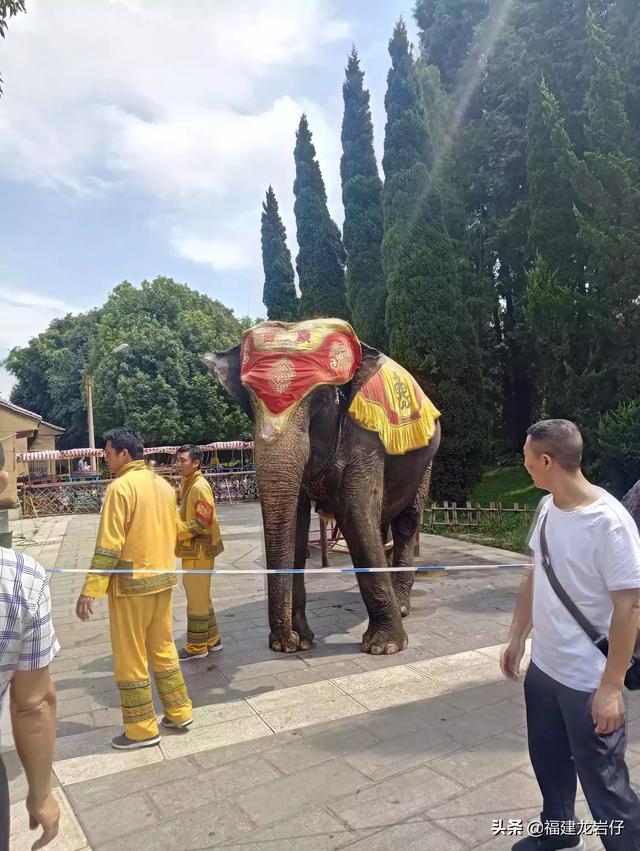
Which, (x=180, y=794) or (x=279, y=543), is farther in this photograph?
(x=279, y=543)

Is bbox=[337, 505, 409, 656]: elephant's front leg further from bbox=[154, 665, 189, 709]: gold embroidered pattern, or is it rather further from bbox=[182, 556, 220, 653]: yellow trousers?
bbox=[154, 665, 189, 709]: gold embroidered pattern

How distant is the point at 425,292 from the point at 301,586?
9.81m

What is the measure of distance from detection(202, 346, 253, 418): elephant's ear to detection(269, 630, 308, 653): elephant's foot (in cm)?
184

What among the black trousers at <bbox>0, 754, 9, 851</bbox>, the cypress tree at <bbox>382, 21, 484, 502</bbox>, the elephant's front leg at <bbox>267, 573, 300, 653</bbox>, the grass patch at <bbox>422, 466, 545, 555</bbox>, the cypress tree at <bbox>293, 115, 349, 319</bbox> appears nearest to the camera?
the black trousers at <bbox>0, 754, 9, 851</bbox>

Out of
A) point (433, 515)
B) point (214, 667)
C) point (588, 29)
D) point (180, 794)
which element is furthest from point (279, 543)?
point (588, 29)

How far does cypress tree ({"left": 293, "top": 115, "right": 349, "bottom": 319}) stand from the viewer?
66.0 ft

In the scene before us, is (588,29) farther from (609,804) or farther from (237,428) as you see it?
(237,428)

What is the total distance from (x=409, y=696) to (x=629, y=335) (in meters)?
8.78

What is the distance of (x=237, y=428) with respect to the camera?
2864cm

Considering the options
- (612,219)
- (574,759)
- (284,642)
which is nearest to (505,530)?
(612,219)

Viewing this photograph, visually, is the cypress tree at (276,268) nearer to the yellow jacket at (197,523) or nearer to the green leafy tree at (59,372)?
the green leafy tree at (59,372)

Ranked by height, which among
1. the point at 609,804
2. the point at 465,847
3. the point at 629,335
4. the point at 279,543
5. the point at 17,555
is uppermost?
the point at 629,335

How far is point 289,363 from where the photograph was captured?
15.7 ft

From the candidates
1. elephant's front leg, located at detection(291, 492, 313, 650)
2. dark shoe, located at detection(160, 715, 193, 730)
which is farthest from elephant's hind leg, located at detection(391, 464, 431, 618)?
dark shoe, located at detection(160, 715, 193, 730)
